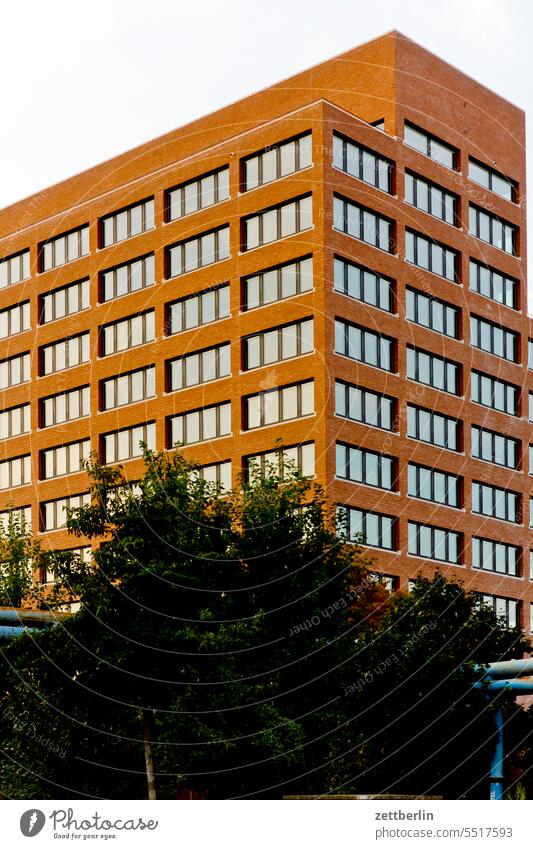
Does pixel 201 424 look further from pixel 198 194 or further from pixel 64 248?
pixel 64 248

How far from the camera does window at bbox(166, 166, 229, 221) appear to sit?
7650 cm

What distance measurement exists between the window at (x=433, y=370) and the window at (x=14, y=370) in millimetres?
27400

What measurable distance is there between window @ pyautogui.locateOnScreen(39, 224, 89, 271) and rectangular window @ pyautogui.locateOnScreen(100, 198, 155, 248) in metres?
1.81

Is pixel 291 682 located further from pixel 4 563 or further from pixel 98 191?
pixel 98 191

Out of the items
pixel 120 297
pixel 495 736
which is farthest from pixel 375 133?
pixel 495 736

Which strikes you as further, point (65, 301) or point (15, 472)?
point (15, 472)

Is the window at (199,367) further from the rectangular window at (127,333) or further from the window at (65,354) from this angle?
the window at (65,354)

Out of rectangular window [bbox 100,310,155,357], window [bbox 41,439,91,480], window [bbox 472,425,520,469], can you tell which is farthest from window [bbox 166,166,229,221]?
window [bbox 472,425,520,469]

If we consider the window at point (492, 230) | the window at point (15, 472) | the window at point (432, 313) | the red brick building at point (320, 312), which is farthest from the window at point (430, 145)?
the window at point (15, 472)

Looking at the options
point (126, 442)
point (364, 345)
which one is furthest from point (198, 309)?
point (364, 345)

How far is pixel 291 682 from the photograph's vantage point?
3894 centimetres

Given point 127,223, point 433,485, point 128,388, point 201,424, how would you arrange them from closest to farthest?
point 201,424 < point 433,485 < point 128,388 < point 127,223

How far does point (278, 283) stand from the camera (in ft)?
237

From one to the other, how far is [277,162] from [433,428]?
55.4ft
